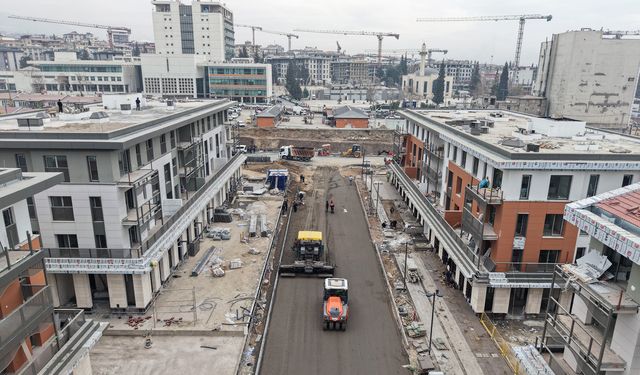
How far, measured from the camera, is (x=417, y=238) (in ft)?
144

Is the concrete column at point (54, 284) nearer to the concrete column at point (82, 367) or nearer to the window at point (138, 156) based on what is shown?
the window at point (138, 156)

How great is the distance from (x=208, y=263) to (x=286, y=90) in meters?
167

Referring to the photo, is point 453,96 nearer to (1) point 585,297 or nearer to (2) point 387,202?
(2) point 387,202

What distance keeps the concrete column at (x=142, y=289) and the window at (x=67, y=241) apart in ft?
15.3

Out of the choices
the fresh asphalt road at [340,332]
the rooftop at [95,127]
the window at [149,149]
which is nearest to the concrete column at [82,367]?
the fresh asphalt road at [340,332]

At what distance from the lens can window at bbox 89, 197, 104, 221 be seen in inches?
1065

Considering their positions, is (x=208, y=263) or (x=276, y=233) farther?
(x=276, y=233)

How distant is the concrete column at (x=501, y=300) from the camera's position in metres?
28.9

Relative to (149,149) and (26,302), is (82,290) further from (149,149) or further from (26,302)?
(26,302)

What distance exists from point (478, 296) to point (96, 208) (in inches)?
1036

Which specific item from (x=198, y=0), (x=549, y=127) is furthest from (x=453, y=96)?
(x=549, y=127)

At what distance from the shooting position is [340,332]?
27.6 m

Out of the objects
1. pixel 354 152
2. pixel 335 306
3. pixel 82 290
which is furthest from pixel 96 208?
pixel 354 152

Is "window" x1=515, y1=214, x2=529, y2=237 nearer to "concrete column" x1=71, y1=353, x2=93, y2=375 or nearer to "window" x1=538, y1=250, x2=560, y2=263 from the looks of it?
"window" x1=538, y1=250, x2=560, y2=263
